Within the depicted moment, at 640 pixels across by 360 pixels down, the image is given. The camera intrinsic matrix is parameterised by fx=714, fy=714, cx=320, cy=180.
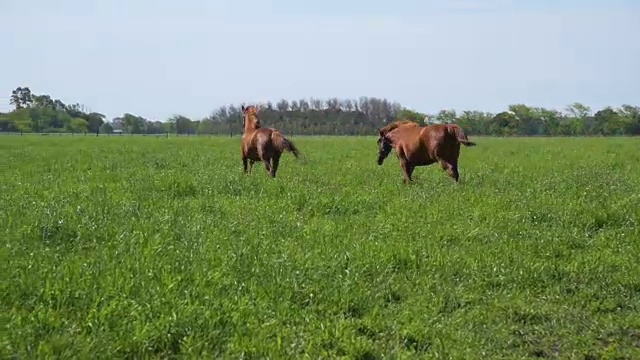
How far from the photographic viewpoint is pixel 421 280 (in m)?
6.48

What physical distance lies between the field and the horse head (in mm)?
6179

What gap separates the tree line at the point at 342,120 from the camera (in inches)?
3506

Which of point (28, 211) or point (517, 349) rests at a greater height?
point (28, 211)

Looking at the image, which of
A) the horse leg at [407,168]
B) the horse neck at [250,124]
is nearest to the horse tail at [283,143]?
the horse neck at [250,124]

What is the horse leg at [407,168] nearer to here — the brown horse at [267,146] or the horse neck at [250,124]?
the brown horse at [267,146]

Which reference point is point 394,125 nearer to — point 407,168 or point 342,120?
point 407,168

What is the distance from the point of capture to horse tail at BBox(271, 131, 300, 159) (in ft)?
49.4

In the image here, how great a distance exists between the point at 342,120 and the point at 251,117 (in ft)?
246

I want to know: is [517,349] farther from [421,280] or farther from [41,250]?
[41,250]

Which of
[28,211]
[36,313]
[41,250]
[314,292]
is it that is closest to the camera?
[36,313]

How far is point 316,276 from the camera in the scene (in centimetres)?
611

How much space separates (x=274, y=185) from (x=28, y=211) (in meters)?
4.79

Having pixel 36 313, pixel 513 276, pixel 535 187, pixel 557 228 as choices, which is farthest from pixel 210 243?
pixel 535 187

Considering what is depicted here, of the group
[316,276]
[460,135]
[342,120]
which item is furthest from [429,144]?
[342,120]
